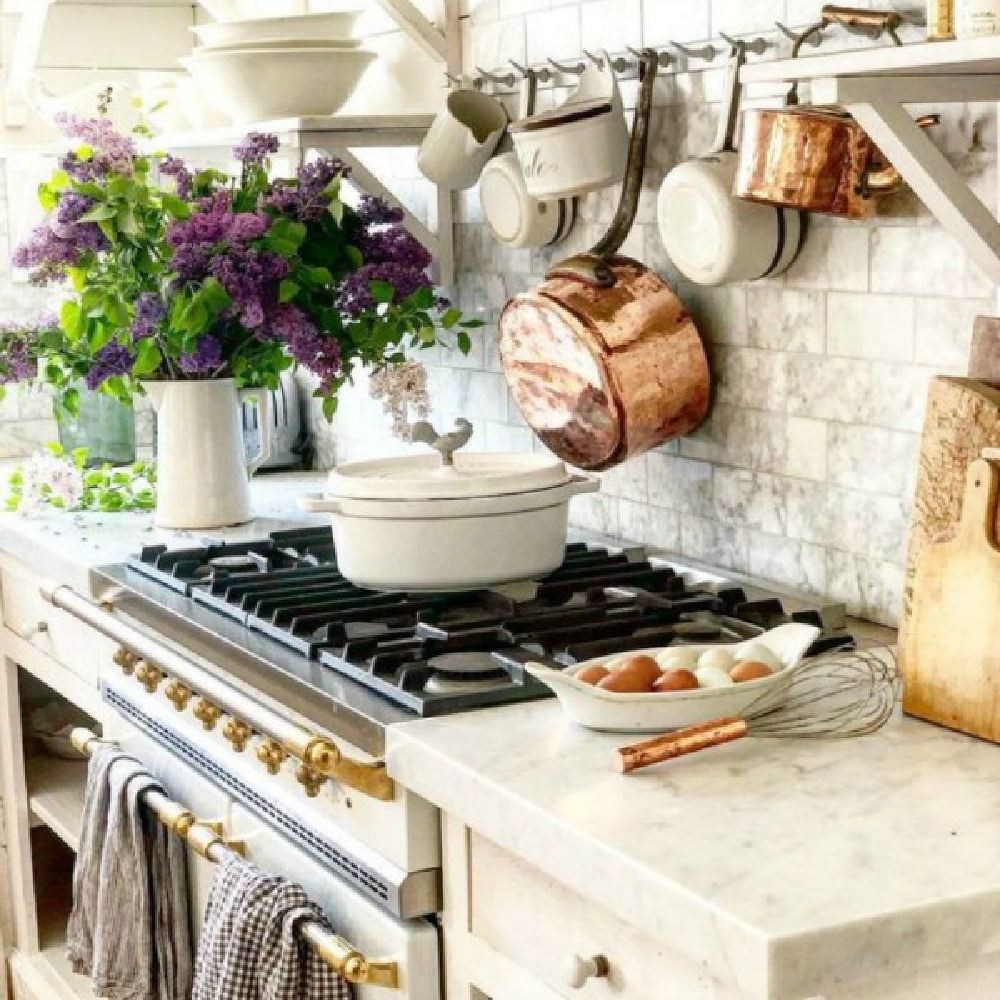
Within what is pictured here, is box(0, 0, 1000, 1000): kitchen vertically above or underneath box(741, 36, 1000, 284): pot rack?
underneath

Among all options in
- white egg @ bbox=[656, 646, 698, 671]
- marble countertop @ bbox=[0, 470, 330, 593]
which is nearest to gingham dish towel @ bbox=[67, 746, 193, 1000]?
marble countertop @ bbox=[0, 470, 330, 593]

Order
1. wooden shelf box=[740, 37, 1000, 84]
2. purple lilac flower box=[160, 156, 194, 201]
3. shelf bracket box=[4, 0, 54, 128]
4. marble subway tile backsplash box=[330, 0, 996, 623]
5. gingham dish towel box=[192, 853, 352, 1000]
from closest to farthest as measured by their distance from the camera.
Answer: wooden shelf box=[740, 37, 1000, 84] < gingham dish towel box=[192, 853, 352, 1000] < marble subway tile backsplash box=[330, 0, 996, 623] < purple lilac flower box=[160, 156, 194, 201] < shelf bracket box=[4, 0, 54, 128]

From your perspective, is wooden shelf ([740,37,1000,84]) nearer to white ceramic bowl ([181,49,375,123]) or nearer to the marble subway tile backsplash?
the marble subway tile backsplash

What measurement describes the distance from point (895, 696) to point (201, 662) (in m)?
0.86

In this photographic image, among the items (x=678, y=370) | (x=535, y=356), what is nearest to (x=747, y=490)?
(x=678, y=370)

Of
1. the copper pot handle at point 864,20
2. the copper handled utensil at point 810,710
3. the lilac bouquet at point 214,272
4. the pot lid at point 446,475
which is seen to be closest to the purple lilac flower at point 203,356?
the lilac bouquet at point 214,272

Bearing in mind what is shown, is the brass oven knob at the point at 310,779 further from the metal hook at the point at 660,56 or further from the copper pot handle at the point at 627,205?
the metal hook at the point at 660,56

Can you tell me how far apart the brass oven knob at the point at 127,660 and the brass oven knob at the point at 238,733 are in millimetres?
347

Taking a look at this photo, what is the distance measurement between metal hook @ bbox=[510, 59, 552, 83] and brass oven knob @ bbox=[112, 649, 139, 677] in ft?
3.33

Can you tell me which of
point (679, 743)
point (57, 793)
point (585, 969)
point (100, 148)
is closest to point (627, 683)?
point (679, 743)

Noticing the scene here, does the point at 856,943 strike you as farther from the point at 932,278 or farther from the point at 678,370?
the point at 678,370

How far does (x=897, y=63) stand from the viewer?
1518mm

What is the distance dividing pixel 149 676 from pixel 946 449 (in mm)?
1065

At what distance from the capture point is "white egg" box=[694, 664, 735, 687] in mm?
1675
